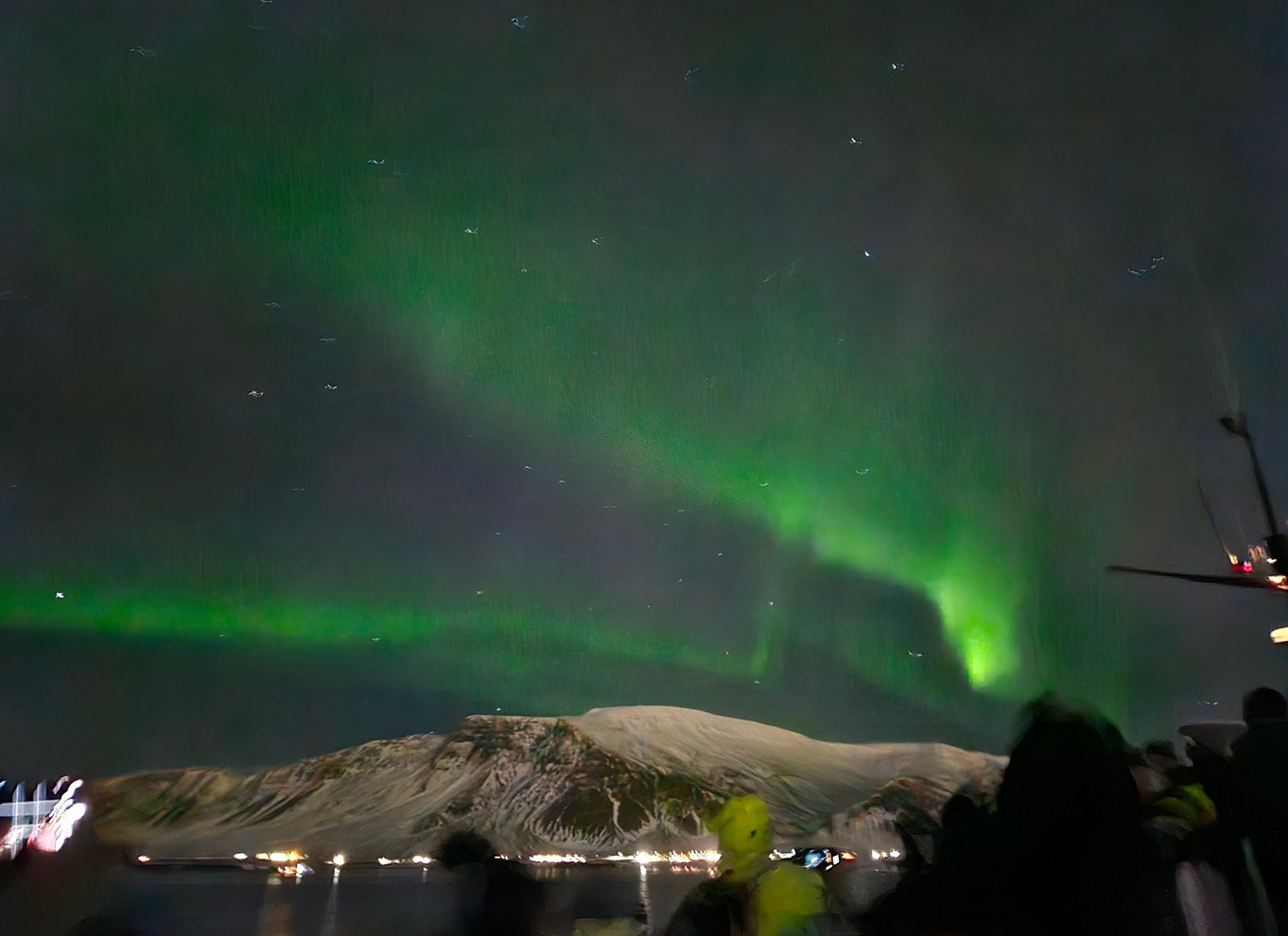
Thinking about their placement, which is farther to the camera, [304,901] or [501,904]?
[304,901]

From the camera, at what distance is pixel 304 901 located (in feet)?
67.2

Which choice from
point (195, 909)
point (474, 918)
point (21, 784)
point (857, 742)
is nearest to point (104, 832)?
point (21, 784)

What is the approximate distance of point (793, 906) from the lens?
4172 mm

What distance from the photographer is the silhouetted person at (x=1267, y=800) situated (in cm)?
480

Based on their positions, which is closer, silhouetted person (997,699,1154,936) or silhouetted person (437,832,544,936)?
silhouetted person (437,832,544,936)

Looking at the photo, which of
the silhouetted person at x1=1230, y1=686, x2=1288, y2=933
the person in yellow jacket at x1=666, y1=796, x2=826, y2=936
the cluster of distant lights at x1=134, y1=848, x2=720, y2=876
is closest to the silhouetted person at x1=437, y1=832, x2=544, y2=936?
the person in yellow jacket at x1=666, y1=796, x2=826, y2=936

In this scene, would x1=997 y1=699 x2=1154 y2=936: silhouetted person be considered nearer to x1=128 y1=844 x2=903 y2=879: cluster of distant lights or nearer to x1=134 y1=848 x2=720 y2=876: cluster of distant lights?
x1=128 y1=844 x2=903 y2=879: cluster of distant lights

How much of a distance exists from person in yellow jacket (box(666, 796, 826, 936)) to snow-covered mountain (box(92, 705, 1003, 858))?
1086cm

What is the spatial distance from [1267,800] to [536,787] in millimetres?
18098

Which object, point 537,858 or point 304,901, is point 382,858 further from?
point 537,858

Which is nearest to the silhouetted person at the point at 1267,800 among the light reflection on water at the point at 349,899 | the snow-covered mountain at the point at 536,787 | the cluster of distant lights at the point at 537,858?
the light reflection on water at the point at 349,899

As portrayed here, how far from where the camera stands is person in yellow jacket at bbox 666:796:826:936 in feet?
13.7

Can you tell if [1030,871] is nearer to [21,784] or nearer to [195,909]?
[21,784]

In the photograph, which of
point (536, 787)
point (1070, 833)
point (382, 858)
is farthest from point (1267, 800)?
point (382, 858)
